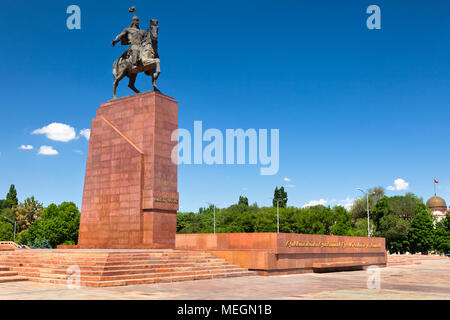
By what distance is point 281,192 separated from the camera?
A: 293ft

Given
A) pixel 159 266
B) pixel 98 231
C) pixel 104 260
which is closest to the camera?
pixel 104 260

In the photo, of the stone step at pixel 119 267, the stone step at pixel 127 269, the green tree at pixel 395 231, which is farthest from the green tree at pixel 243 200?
the stone step at pixel 127 269

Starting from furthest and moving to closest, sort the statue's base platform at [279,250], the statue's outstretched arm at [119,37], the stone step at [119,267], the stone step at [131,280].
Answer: the statue's outstretched arm at [119,37] < the statue's base platform at [279,250] < the stone step at [119,267] < the stone step at [131,280]

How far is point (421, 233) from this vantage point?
6241cm

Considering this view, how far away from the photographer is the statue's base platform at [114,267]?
594 inches

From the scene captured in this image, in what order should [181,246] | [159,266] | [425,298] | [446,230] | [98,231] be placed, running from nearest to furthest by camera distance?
1. [425,298]
2. [159,266]
3. [98,231]
4. [181,246]
5. [446,230]

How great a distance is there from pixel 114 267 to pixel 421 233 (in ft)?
185

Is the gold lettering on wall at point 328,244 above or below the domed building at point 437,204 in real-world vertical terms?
below

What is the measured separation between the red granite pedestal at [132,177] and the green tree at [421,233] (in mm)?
50156

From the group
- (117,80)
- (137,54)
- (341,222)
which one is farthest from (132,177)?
(341,222)

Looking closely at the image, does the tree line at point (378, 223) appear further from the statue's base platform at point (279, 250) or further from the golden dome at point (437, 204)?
the statue's base platform at point (279, 250)
